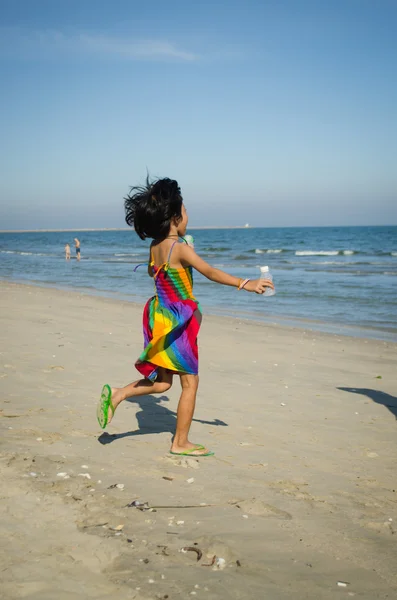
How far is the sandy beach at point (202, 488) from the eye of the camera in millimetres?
2316

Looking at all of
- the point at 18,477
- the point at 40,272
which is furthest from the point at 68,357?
the point at 40,272

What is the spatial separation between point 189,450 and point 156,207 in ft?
5.22

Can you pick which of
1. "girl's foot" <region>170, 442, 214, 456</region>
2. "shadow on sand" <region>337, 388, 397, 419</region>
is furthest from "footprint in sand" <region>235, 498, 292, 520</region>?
"shadow on sand" <region>337, 388, 397, 419</region>

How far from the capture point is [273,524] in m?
2.86

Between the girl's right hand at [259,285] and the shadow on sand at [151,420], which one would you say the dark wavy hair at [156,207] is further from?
the shadow on sand at [151,420]

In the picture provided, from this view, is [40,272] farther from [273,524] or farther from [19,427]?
[273,524]

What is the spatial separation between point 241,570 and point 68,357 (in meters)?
4.67

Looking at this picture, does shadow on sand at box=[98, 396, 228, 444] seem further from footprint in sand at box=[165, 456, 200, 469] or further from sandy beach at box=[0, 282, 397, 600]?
footprint in sand at box=[165, 456, 200, 469]

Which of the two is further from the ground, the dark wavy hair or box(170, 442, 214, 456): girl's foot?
the dark wavy hair

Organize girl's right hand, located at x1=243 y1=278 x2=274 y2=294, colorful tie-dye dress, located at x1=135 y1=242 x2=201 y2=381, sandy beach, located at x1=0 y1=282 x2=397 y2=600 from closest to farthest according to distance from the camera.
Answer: sandy beach, located at x1=0 y1=282 x2=397 y2=600, girl's right hand, located at x1=243 y1=278 x2=274 y2=294, colorful tie-dye dress, located at x1=135 y1=242 x2=201 y2=381

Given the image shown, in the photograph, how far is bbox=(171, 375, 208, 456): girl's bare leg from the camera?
378 centimetres

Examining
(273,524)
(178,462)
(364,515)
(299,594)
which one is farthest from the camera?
(178,462)

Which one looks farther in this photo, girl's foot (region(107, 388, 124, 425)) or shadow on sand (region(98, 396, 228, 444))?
shadow on sand (region(98, 396, 228, 444))

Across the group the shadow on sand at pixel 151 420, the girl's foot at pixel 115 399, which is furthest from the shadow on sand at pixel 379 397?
the girl's foot at pixel 115 399
